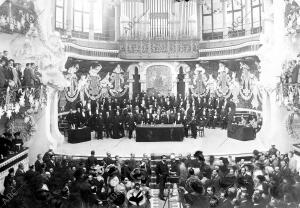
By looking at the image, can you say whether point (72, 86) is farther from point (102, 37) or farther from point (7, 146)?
point (7, 146)

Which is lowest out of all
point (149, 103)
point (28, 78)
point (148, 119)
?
point (148, 119)

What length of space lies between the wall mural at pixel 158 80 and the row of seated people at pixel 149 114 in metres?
1.94

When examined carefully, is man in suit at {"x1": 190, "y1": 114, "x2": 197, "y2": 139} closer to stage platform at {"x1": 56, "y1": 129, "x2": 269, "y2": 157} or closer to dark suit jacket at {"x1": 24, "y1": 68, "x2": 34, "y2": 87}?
stage platform at {"x1": 56, "y1": 129, "x2": 269, "y2": 157}

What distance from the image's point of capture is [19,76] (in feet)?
40.1

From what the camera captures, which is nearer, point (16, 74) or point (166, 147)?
point (16, 74)

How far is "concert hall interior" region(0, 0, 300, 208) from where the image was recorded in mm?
8398

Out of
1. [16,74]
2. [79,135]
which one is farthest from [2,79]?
[79,135]

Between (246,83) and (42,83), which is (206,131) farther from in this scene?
(42,83)

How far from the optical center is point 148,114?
57.1 feet

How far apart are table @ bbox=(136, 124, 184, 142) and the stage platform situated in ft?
1.19

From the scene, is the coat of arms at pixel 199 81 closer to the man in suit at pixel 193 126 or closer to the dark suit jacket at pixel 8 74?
the man in suit at pixel 193 126

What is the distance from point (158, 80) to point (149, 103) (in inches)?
106

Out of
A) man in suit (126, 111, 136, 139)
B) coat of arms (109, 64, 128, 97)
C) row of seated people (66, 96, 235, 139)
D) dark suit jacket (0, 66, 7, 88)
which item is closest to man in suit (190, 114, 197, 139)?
row of seated people (66, 96, 235, 139)

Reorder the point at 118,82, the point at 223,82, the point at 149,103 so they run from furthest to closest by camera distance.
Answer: the point at 118,82
the point at 223,82
the point at 149,103
